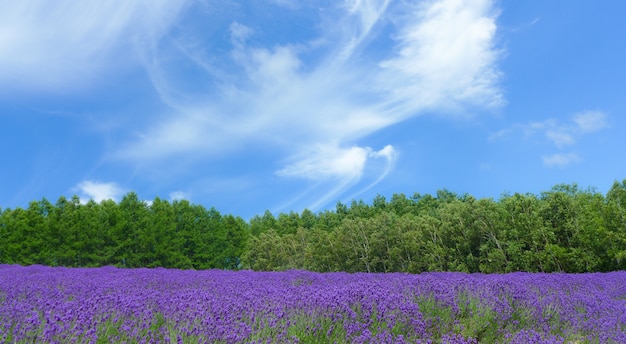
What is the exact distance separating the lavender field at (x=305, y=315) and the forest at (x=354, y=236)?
15.3 m

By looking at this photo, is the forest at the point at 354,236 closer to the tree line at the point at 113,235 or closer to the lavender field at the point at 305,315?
the tree line at the point at 113,235

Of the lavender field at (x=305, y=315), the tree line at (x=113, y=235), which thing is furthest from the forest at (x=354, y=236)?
the lavender field at (x=305, y=315)

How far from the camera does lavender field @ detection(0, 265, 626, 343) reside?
374 centimetres

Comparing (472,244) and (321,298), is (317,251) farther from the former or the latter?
(321,298)

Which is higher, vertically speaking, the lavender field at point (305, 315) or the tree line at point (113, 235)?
the tree line at point (113, 235)

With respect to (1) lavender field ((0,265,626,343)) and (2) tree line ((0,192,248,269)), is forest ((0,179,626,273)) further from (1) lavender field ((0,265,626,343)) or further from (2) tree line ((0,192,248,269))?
(1) lavender field ((0,265,626,343))

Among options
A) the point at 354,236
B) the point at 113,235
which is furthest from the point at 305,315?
the point at 113,235

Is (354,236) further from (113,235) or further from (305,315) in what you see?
(305,315)

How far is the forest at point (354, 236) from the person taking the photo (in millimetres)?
21047

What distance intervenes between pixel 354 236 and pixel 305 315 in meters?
28.4

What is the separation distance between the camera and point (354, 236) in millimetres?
32750

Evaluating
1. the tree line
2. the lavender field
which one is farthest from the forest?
the lavender field

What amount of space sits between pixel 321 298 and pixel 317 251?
30.2 m

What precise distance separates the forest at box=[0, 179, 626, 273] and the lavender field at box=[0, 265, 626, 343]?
15270 millimetres
